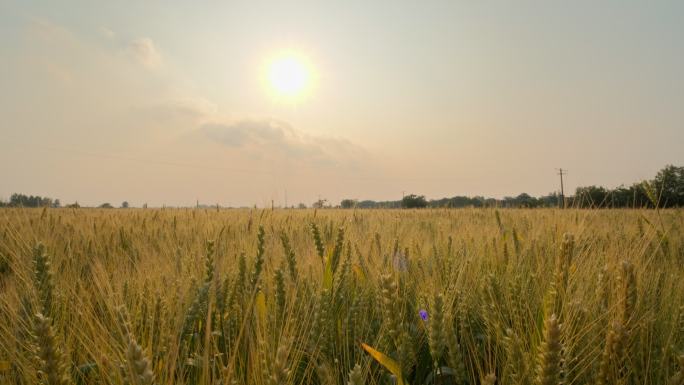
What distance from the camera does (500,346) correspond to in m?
1.21

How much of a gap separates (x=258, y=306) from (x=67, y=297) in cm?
69

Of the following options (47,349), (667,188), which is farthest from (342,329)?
(667,188)

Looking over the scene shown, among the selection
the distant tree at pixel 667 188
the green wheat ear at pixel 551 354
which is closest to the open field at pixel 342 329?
the green wheat ear at pixel 551 354

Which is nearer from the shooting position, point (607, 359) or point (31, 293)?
point (607, 359)

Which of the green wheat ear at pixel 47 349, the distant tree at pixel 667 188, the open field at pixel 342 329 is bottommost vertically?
the open field at pixel 342 329

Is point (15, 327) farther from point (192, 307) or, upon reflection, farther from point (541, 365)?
point (541, 365)

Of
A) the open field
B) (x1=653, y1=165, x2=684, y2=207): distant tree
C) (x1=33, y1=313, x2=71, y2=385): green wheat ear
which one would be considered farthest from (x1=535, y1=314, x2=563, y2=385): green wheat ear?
(x1=653, y1=165, x2=684, y2=207): distant tree

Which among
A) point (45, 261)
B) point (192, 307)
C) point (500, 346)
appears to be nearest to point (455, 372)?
point (500, 346)

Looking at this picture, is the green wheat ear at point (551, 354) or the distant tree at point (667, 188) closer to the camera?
the green wheat ear at point (551, 354)

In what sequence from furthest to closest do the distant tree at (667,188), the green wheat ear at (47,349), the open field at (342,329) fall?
the distant tree at (667,188) → the open field at (342,329) → the green wheat ear at (47,349)

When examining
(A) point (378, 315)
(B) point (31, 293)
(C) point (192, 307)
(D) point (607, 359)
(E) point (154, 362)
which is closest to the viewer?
(D) point (607, 359)

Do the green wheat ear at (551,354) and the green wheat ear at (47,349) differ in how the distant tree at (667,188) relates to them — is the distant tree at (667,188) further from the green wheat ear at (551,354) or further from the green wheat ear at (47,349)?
the green wheat ear at (47,349)

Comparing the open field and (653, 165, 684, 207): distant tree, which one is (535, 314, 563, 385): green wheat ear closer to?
the open field

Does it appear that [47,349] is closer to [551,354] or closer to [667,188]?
[551,354]
